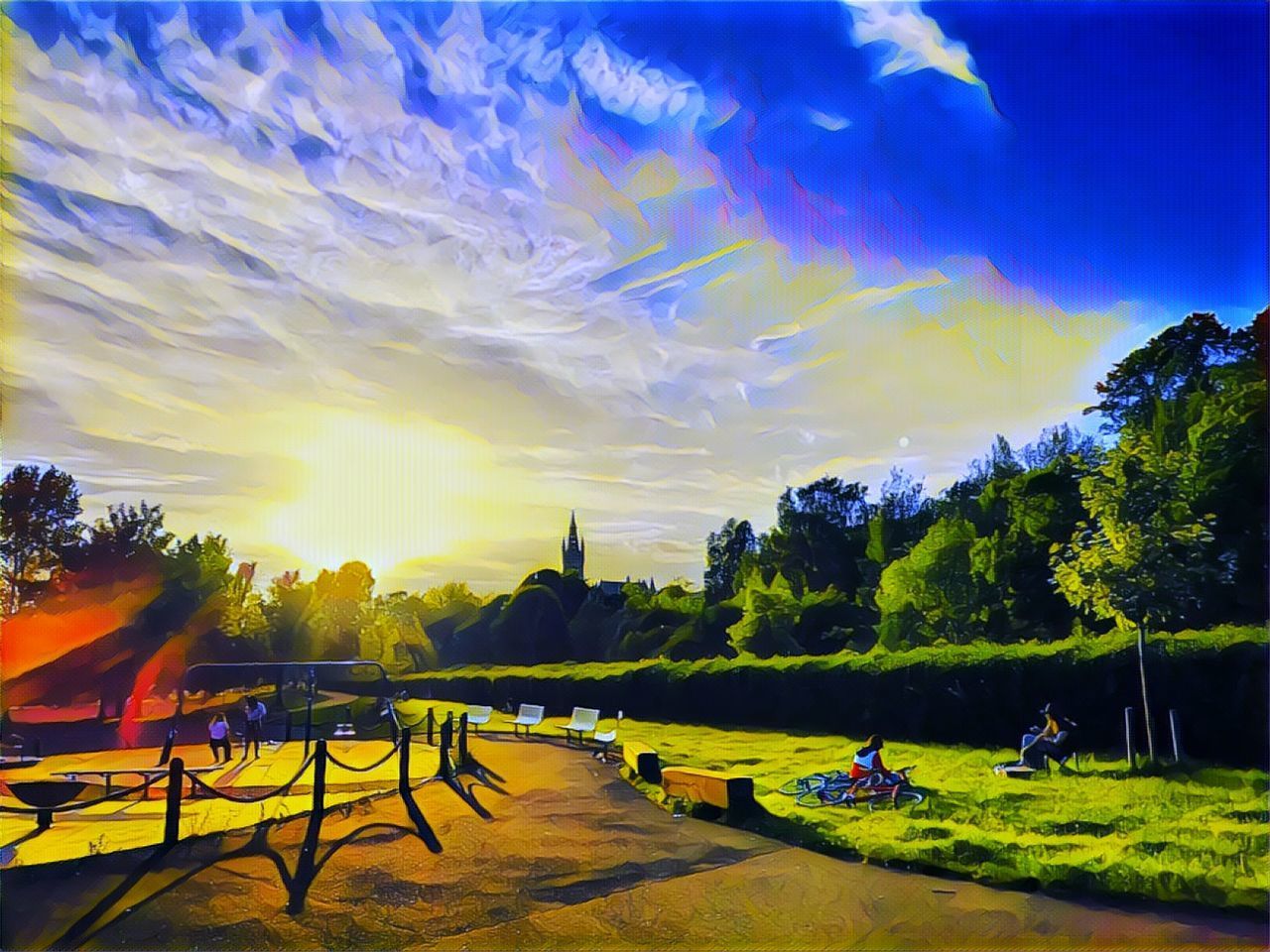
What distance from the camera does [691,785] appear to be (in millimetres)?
7535

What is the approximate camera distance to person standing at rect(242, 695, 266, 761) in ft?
29.6

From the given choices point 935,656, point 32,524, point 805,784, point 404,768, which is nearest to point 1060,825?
point 805,784

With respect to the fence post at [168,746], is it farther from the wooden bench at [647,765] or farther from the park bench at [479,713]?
the wooden bench at [647,765]

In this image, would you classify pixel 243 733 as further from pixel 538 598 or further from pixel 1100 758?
pixel 1100 758

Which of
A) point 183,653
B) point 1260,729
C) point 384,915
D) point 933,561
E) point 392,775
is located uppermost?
point 933,561

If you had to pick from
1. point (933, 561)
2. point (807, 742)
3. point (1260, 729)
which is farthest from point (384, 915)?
point (1260, 729)

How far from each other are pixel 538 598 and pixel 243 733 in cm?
356

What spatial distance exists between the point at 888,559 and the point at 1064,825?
9.99 feet

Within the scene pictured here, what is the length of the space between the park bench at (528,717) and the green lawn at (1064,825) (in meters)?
1.95

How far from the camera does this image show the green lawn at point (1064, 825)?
5.95 m

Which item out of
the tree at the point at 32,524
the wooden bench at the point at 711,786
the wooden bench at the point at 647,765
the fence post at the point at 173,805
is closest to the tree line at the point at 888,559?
the tree at the point at 32,524

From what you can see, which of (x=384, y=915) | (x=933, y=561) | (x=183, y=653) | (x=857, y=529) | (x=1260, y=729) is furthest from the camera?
(x=933, y=561)

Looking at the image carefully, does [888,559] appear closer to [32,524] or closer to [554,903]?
[554,903]

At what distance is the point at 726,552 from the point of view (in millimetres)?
8281
